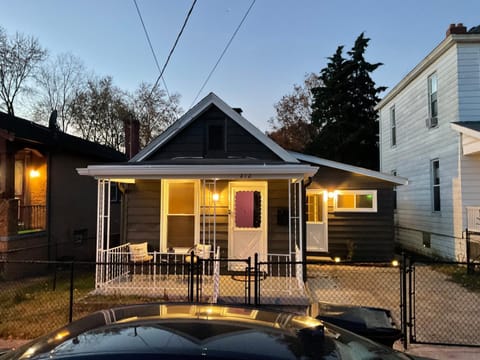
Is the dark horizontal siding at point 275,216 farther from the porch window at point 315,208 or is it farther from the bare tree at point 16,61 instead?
the bare tree at point 16,61

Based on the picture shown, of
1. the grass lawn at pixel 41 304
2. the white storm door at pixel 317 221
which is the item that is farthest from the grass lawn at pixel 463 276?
the grass lawn at pixel 41 304

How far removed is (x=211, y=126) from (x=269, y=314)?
781 centimetres

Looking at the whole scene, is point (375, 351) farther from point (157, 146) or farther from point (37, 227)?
point (37, 227)

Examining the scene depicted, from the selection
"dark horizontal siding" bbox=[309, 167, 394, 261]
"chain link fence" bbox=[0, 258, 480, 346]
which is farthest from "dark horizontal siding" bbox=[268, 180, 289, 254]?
"dark horizontal siding" bbox=[309, 167, 394, 261]

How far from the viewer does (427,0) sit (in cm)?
1136

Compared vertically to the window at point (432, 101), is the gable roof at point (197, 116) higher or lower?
lower

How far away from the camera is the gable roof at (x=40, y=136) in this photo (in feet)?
31.8

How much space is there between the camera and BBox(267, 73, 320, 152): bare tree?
116ft

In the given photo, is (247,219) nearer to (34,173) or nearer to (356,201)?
(356,201)

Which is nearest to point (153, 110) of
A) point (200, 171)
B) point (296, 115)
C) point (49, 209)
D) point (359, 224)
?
point (296, 115)

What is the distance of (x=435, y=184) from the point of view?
1253 cm

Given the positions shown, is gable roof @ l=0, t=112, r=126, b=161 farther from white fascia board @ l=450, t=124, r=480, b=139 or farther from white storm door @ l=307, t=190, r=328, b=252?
white fascia board @ l=450, t=124, r=480, b=139

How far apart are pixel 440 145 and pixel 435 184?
1486 mm

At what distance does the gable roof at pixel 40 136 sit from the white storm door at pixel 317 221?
8.11 metres
